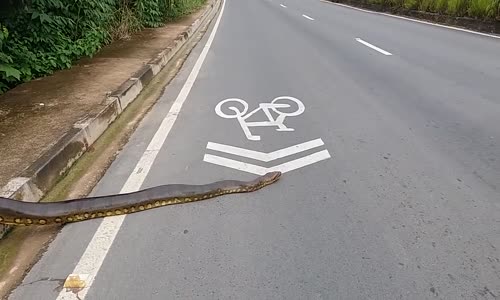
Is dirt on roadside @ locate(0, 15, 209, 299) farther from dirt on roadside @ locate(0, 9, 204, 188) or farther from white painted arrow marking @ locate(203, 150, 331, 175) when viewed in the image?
white painted arrow marking @ locate(203, 150, 331, 175)

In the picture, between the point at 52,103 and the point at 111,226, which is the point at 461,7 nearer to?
the point at 52,103

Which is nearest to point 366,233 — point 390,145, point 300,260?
point 300,260

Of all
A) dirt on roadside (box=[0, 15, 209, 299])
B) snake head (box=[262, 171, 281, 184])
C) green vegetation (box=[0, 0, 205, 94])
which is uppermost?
green vegetation (box=[0, 0, 205, 94])

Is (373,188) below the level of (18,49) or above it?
below

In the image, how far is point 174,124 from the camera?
488 centimetres

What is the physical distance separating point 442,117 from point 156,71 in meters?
5.35

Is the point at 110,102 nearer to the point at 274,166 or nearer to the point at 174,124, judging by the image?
the point at 174,124

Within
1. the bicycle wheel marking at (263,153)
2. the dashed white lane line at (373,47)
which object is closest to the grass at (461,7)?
the dashed white lane line at (373,47)

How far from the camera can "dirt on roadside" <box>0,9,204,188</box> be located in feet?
12.4

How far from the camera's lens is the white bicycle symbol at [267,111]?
15.5 feet

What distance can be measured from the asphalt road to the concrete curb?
0.46 m

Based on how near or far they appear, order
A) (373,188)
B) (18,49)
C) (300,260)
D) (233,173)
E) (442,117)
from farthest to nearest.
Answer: (18,49) < (442,117) < (233,173) < (373,188) < (300,260)

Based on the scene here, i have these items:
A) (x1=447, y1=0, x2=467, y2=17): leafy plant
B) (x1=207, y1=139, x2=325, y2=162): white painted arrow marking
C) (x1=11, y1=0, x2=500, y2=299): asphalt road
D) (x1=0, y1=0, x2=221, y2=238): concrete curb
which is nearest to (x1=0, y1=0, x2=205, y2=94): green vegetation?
(x1=0, y1=0, x2=221, y2=238): concrete curb

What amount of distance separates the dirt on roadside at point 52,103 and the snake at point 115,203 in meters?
0.55
